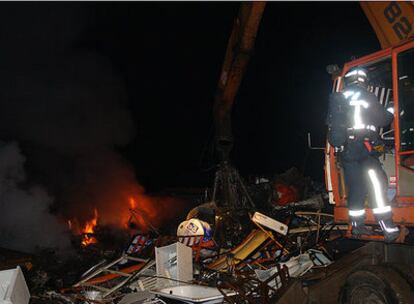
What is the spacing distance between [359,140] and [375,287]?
4.98 feet

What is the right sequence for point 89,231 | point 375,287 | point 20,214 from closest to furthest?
point 375,287 → point 20,214 → point 89,231

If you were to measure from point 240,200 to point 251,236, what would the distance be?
2.86 metres

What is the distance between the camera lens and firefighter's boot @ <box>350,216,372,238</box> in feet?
13.7

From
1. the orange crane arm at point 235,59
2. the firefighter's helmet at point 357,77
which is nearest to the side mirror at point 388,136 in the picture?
the firefighter's helmet at point 357,77

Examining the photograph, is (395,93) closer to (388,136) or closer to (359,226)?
(388,136)

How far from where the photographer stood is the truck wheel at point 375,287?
3564mm

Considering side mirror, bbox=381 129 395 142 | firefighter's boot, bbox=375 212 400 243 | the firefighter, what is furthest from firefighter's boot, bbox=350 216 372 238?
side mirror, bbox=381 129 395 142

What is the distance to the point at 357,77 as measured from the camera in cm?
420

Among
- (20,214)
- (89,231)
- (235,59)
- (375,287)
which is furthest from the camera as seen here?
(89,231)

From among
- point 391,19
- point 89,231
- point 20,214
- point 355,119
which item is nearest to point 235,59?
point 391,19

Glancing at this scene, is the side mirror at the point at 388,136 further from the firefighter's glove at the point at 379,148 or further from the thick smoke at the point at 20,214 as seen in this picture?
the thick smoke at the point at 20,214

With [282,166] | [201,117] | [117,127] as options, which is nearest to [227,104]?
[117,127]

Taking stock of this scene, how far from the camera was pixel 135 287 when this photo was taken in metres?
6.34

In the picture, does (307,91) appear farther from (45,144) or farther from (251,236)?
(251,236)
